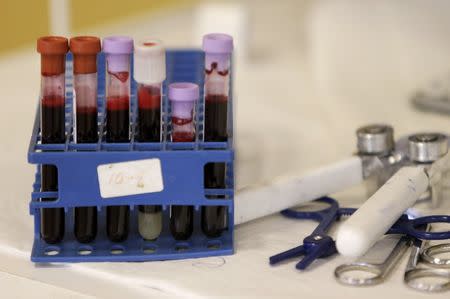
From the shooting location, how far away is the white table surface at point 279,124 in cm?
64

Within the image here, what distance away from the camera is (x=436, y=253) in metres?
0.66

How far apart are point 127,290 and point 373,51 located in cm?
77

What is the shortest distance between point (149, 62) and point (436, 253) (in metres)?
0.25

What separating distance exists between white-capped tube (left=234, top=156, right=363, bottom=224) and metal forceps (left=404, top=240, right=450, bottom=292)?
0.41ft

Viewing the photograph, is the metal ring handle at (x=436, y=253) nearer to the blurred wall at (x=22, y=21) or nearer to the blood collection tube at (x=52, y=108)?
the blood collection tube at (x=52, y=108)

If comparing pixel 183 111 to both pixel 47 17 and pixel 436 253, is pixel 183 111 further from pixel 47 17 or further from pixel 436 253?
pixel 47 17

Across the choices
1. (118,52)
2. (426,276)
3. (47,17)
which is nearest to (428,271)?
(426,276)

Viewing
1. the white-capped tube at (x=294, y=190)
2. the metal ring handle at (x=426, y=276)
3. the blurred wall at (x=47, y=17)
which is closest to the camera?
the metal ring handle at (x=426, y=276)

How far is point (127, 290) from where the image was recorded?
0.64 meters

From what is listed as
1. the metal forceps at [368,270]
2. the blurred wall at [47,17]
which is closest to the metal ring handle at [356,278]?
the metal forceps at [368,270]

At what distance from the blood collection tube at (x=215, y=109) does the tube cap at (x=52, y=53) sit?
0.34ft

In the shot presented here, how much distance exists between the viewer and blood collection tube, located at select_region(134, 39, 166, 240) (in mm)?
655

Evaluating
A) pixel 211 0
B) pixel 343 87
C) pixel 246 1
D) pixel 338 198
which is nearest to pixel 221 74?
pixel 338 198

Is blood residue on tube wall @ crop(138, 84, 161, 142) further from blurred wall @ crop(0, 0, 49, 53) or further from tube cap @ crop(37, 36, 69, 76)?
blurred wall @ crop(0, 0, 49, 53)
